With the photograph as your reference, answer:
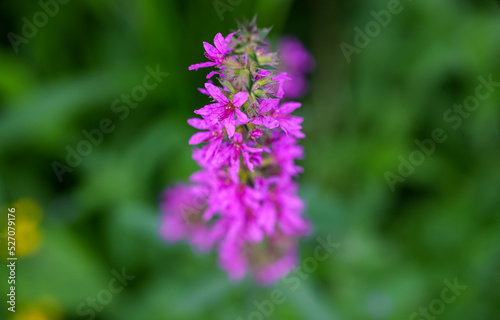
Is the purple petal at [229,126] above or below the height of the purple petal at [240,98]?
below

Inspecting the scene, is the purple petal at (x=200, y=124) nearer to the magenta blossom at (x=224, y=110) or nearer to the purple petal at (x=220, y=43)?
the magenta blossom at (x=224, y=110)

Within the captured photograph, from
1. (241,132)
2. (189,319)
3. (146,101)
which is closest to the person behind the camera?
(241,132)

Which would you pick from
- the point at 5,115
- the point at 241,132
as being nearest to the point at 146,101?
the point at 5,115

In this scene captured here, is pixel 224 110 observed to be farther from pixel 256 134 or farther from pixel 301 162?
pixel 301 162

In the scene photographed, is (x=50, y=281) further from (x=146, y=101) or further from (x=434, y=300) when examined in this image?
(x=434, y=300)

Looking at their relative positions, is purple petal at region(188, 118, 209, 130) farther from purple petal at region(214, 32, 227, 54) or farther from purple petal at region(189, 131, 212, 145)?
purple petal at region(214, 32, 227, 54)

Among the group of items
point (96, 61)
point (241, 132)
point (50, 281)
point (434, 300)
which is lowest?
point (434, 300)

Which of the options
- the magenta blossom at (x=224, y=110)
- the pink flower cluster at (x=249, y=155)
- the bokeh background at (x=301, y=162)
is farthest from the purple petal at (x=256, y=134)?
the bokeh background at (x=301, y=162)
